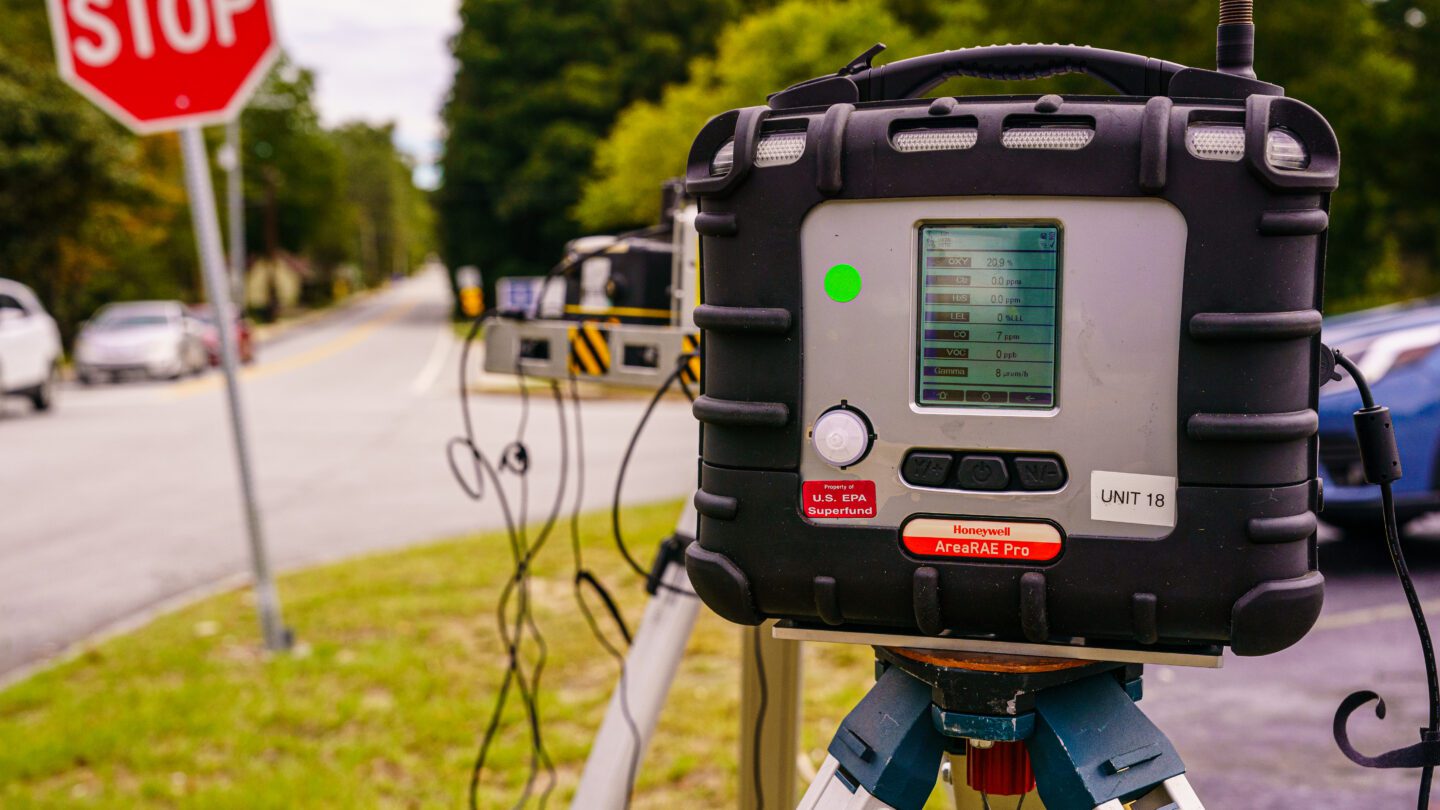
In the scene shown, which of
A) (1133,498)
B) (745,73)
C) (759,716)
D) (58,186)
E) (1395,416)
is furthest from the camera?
(58,186)

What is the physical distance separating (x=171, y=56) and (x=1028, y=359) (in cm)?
382

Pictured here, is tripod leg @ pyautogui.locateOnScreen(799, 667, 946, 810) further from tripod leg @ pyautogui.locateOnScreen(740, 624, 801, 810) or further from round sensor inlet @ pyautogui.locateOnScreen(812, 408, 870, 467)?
tripod leg @ pyautogui.locateOnScreen(740, 624, 801, 810)

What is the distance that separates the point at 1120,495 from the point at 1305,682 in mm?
3582

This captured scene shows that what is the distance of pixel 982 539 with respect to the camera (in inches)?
38.2

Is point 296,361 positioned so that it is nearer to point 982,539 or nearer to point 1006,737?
point 1006,737

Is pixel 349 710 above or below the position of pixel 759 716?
below

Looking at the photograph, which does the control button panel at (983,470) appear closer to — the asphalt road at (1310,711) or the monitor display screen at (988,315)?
the monitor display screen at (988,315)

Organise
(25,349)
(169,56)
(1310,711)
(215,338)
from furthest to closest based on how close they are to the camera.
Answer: (215,338), (25,349), (169,56), (1310,711)

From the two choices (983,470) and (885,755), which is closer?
(983,470)

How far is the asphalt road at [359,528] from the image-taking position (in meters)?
3.55

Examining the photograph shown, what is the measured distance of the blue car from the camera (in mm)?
4805

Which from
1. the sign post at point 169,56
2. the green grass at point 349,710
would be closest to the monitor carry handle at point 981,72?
the green grass at point 349,710

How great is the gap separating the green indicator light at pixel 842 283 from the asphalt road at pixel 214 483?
1.96 m

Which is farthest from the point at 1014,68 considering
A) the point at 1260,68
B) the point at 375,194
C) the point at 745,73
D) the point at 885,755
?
the point at 375,194
